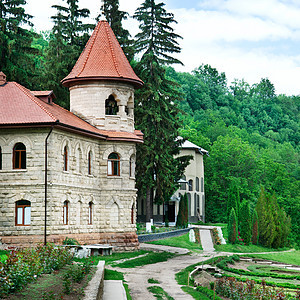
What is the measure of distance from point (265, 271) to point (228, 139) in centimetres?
4484

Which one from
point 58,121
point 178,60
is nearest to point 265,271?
point 58,121

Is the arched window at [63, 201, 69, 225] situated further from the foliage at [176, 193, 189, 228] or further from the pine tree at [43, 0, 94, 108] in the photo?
the foliage at [176, 193, 189, 228]

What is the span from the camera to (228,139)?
257 feet

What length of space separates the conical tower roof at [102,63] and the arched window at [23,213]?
936 centimetres

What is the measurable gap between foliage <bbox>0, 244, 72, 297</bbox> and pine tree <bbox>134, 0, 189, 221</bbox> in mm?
23910

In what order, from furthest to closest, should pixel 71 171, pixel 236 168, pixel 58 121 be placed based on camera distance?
pixel 236 168
pixel 71 171
pixel 58 121

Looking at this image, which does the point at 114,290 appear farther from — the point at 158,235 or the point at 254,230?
the point at 254,230

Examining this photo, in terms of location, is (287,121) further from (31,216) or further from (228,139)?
(31,216)

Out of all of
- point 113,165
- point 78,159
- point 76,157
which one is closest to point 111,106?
point 113,165

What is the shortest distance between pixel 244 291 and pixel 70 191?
11.8 metres

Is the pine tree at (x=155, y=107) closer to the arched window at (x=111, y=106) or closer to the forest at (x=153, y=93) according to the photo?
the forest at (x=153, y=93)

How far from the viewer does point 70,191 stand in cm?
3131

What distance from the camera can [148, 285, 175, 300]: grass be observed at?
68.9ft

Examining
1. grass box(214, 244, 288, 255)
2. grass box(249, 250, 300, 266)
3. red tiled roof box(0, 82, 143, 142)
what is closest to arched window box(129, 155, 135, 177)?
red tiled roof box(0, 82, 143, 142)
